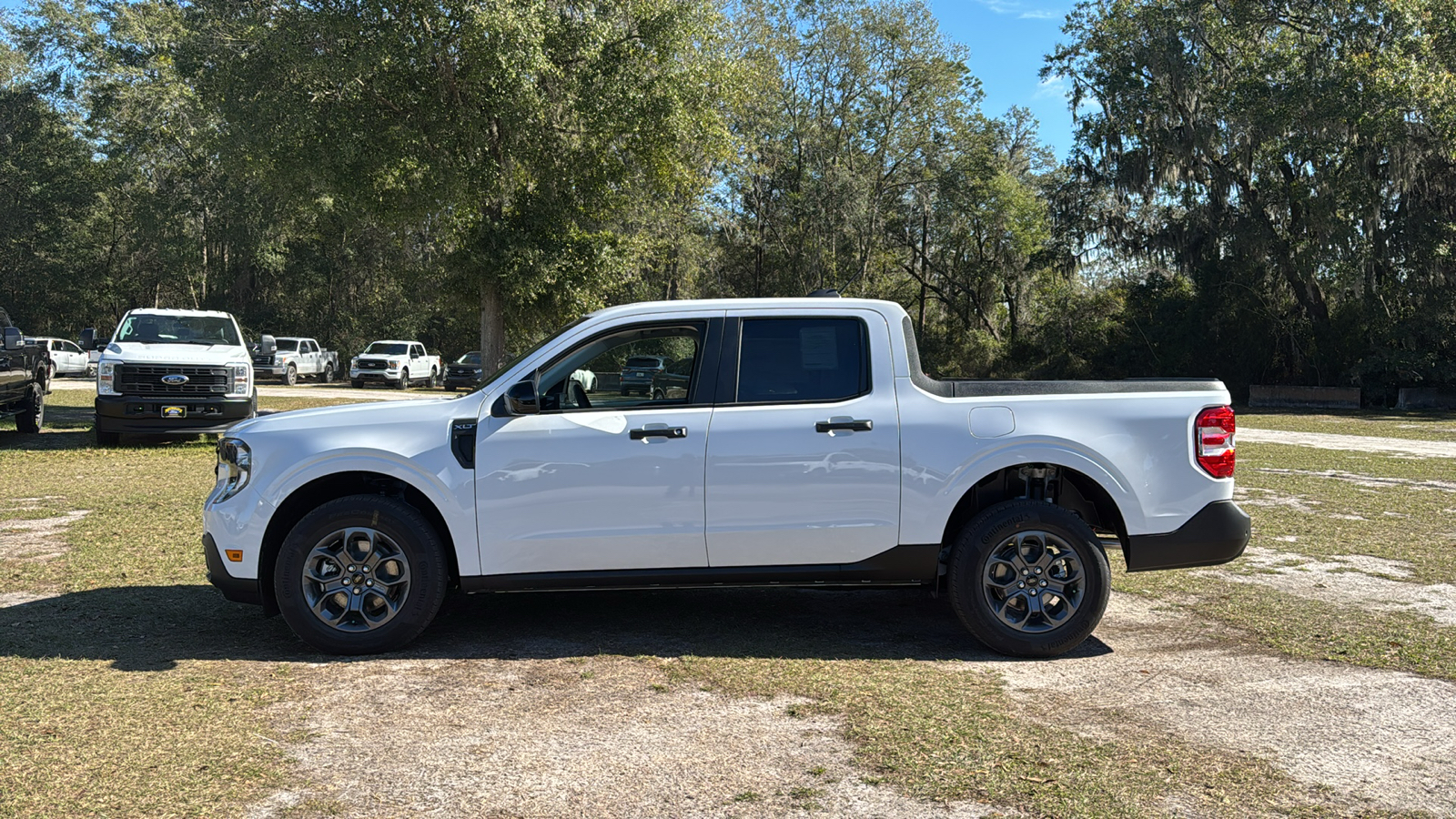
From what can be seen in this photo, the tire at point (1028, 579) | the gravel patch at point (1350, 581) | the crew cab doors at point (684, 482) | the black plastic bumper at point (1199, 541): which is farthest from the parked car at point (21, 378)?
the gravel patch at point (1350, 581)

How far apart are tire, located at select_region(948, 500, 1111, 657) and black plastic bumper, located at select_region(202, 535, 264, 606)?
3582mm

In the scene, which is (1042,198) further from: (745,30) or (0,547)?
(0,547)

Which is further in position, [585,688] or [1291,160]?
[1291,160]

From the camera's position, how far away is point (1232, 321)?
37.2 m

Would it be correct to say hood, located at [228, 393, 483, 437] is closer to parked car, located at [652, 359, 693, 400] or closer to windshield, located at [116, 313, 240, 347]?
parked car, located at [652, 359, 693, 400]

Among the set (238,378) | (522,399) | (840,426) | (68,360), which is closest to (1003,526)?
(840,426)

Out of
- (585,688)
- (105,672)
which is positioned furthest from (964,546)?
(105,672)

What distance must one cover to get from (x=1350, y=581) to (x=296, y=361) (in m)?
39.9

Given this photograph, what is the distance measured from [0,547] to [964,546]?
7.28 m

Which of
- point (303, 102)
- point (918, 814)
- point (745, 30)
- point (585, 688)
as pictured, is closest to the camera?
point (918, 814)

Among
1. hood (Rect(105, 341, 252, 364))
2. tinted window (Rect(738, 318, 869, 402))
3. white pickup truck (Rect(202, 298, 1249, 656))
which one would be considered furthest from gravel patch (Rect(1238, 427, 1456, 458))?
hood (Rect(105, 341, 252, 364))

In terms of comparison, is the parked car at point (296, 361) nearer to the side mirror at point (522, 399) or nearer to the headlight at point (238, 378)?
the headlight at point (238, 378)

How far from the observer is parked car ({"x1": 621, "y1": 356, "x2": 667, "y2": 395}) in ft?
18.6

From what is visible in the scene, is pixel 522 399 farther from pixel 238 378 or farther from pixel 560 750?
pixel 238 378
